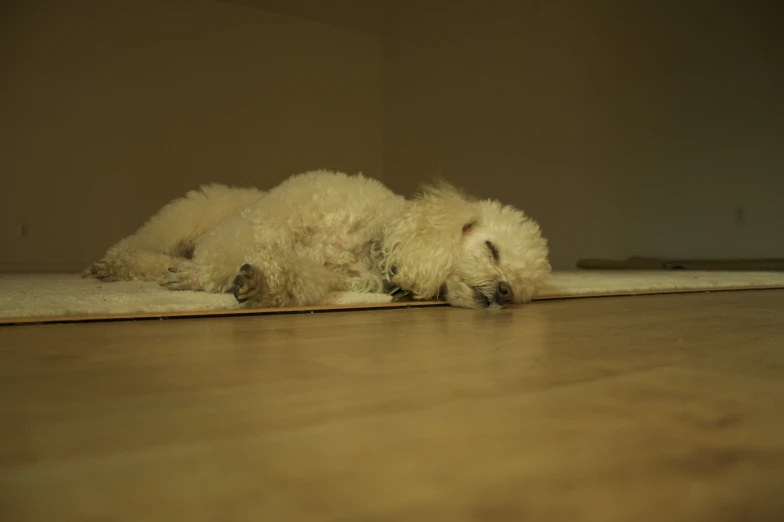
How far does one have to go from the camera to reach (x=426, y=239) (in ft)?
5.59

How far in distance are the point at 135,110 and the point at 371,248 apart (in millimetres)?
4257

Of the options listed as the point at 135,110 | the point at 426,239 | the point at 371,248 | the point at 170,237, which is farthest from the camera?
the point at 135,110

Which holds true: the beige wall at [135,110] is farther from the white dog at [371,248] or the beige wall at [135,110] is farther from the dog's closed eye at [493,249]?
the dog's closed eye at [493,249]

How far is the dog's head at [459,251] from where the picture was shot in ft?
5.67

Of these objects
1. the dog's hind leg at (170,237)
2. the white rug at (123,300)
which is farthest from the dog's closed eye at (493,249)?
the dog's hind leg at (170,237)

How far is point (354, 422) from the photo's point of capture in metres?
0.55

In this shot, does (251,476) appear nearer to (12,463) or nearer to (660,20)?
(12,463)

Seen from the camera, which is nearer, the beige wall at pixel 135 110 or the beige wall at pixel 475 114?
the beige wall at pixel 475 114

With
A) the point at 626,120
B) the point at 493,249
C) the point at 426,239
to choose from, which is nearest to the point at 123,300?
the point at 426,239

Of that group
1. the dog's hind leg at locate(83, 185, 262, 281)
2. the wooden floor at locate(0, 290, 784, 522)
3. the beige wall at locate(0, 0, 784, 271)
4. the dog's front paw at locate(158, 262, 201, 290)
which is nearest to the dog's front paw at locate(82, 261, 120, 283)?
the dog's hind leg at locate(83, 185, 262, 281)

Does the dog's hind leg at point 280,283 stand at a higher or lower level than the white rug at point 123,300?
higher

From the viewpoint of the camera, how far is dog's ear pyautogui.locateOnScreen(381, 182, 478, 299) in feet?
5.63

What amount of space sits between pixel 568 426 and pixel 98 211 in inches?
212

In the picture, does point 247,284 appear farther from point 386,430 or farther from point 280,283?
point 386,430
